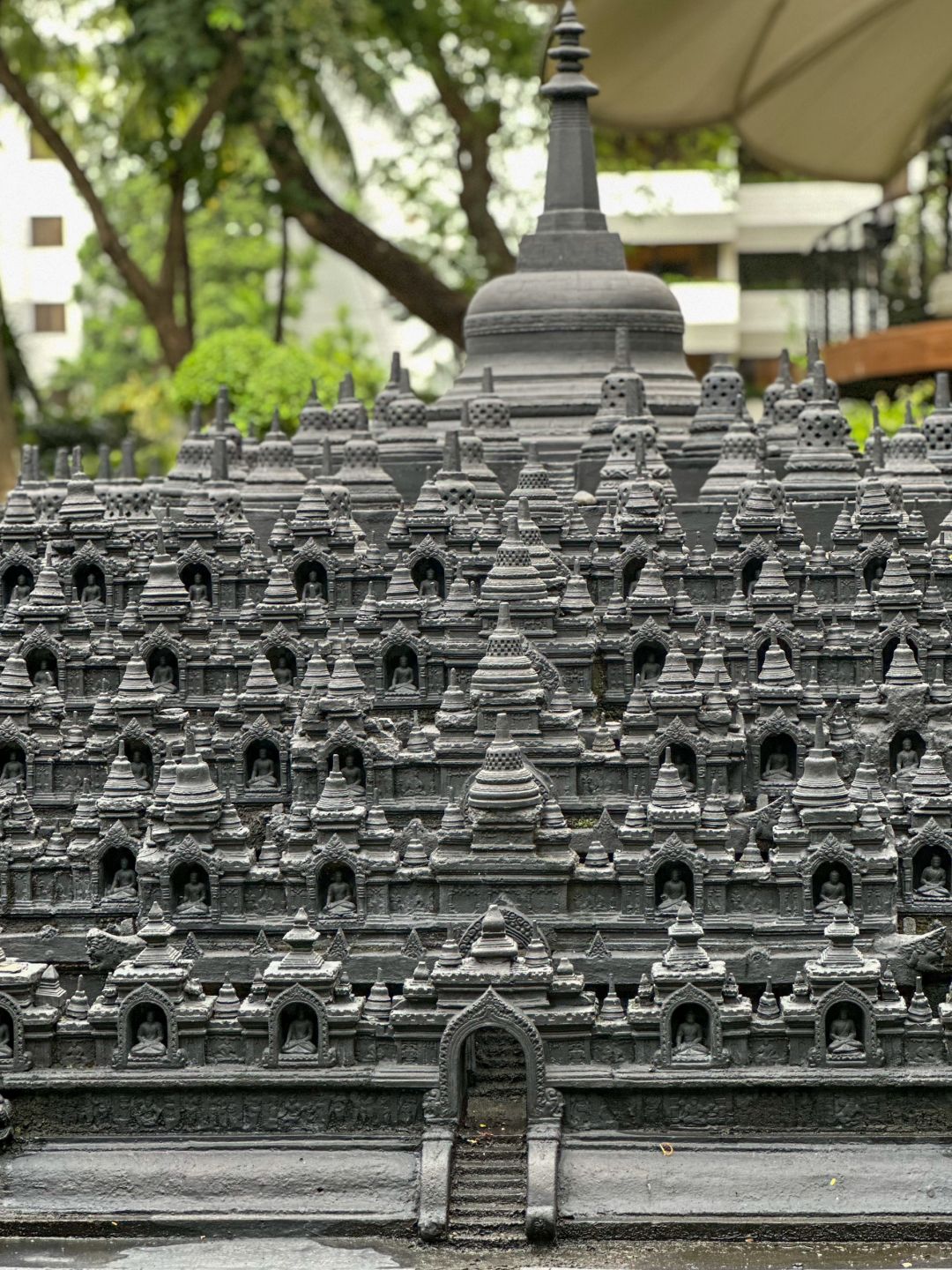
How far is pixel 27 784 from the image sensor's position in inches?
1019

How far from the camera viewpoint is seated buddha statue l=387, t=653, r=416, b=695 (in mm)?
25891

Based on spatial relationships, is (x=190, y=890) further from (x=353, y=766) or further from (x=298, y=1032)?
(x=298, y=1032)

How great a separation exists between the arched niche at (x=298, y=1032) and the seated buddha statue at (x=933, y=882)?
626 cm

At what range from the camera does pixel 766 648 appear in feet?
87.2

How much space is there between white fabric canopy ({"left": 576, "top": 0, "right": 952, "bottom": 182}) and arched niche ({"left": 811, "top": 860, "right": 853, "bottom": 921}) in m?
21.1

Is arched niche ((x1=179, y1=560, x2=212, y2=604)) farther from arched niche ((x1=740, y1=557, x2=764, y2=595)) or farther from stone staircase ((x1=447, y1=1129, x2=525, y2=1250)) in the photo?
stone staircase ((x1=447, y1=1129, x2=525, y2=1250))

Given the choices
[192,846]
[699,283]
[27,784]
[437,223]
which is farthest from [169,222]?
[192,846]

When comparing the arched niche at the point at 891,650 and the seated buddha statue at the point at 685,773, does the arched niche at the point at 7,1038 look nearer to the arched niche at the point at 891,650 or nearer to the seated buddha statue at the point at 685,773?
the seated buddha statue at the point at 685,773

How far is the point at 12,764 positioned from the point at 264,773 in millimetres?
2965

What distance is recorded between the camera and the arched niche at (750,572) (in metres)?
27.6

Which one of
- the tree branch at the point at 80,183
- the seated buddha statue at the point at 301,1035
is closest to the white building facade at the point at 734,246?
the tree branch at the point at 80,183

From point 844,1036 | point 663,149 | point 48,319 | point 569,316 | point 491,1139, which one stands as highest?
point 663,149

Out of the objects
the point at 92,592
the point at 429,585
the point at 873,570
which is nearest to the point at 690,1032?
the point at 429,585

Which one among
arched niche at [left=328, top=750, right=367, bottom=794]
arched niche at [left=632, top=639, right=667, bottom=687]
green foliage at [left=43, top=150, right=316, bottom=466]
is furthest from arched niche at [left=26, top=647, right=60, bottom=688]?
green foliage at [left=43, top=150, right=316, bottom=466]
